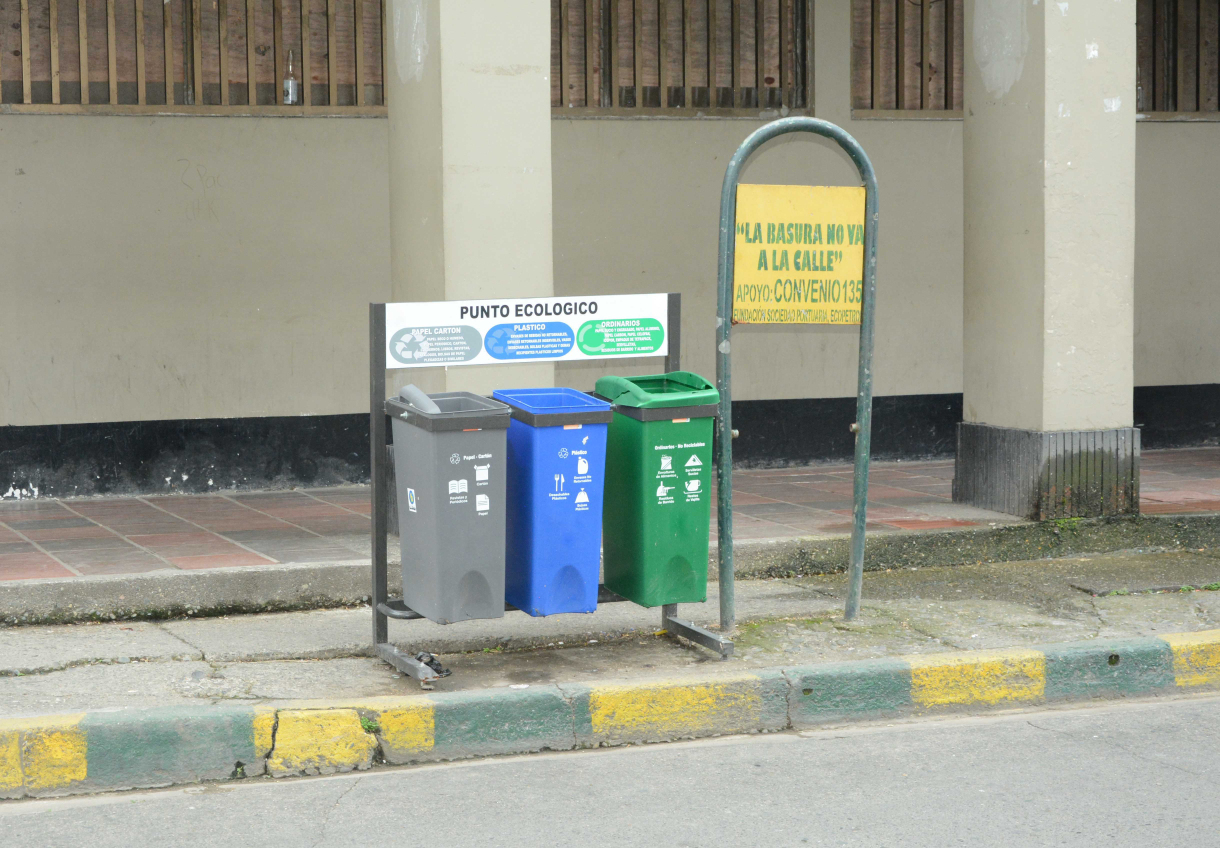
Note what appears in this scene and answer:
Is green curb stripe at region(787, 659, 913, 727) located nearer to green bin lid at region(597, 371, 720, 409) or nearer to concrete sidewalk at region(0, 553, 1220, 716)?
concrete sidewalk at region(0, 553, 1220, 716)

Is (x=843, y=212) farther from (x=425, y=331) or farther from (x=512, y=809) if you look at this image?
(x=512, y=809)

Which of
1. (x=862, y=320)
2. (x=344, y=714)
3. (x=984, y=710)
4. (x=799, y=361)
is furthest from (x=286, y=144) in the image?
(x=984, y=710)

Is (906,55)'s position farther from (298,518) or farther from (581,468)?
(581,468)

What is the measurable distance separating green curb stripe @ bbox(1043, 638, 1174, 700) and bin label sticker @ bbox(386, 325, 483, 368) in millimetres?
2656

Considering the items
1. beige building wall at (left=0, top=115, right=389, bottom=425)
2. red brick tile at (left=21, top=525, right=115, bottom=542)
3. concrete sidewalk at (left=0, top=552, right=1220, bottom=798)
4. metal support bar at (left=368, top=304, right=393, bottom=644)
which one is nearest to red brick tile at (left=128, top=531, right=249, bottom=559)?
red brick tile at (left=21, top=525, right=115, bottom=542)

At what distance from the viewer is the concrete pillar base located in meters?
7.89

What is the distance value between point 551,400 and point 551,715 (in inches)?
50.9

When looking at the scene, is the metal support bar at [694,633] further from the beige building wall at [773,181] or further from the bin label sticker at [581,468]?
the beige building wall at [773,181]

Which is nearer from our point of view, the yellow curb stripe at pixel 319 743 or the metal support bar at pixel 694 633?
the yellow curb stripe at pixel 319 743

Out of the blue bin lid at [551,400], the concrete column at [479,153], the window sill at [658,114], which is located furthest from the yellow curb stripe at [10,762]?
the window sill at [658,114]

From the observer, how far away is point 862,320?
20.1 ft

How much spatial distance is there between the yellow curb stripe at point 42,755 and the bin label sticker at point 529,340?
210 centimetres

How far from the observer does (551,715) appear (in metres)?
5.14

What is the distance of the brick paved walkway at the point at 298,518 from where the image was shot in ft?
22.6
